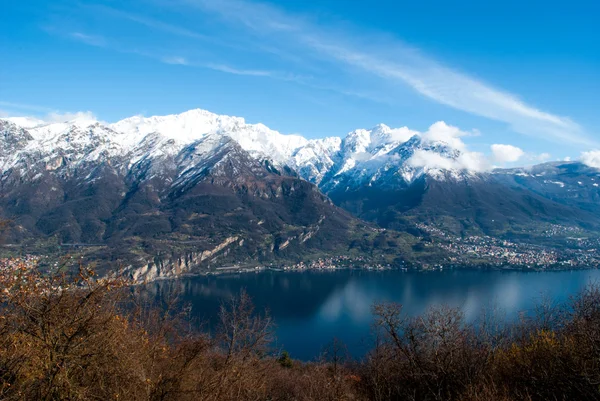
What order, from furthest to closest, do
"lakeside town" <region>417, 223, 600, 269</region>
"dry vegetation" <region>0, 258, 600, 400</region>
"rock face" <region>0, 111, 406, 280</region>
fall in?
1. "rock face" <region>0, 111, 406, 280</region>
2. "lakeside town" <region>417, 223, 600, 269</region>
3. "dry vegetation" <region>0, 258, 600, 400</region>

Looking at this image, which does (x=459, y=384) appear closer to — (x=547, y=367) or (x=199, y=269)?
(x=547, y=367)

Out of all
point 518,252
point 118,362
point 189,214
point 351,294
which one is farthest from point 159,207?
point 118,362

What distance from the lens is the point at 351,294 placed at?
A: 8494cm

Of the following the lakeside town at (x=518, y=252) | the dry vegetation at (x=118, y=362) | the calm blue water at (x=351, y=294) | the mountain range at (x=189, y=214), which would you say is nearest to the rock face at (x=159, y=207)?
the mountain range at (x=189, y=214)

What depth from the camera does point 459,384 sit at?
12.1 m

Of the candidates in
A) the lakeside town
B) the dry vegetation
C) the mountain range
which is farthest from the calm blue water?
the dry vegetation

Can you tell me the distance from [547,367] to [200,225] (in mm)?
139384

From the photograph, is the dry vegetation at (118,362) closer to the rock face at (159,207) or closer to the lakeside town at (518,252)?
the rock face at (159,207)

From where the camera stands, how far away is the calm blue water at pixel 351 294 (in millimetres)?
59841

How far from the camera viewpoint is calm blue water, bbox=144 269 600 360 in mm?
59841

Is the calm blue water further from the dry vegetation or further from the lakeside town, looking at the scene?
the dry vegetation

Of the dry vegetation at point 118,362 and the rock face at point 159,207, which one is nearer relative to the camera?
the dry vegetation at point 118,362

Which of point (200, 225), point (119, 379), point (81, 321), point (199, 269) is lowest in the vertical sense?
point (199, 269)

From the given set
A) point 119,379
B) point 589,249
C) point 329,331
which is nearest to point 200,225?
point 329,331
